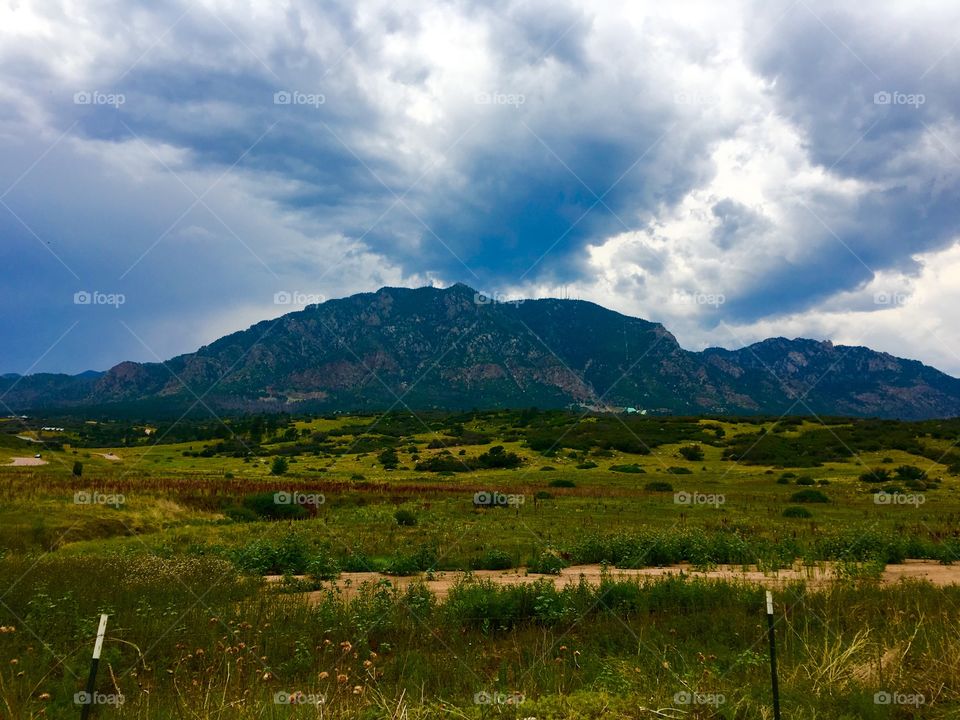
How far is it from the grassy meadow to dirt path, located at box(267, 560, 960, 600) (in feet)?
1.03

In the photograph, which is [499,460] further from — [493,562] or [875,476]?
[493,562]

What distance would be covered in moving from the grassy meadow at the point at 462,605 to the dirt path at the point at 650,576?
0.31 m

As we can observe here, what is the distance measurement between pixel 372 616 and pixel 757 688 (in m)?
7.65

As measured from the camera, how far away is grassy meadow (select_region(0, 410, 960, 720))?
26.1ft

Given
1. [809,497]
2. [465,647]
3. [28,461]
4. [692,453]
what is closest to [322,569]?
[465,647]

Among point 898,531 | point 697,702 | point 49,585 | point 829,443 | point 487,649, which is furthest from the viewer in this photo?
point 829,443

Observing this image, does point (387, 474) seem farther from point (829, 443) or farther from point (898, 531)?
point (829, 443)

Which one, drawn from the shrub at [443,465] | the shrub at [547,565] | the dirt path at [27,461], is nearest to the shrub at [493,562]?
the shrub at [547,565]

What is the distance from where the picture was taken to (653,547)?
22344mm

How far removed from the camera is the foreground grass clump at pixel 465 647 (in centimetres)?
763

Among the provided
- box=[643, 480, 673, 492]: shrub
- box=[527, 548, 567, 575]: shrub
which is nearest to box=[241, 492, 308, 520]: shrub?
box=[527, 548, 567, 575]: shrub

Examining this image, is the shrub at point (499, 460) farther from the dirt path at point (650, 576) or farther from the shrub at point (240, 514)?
the dirt path at point (650, 576)

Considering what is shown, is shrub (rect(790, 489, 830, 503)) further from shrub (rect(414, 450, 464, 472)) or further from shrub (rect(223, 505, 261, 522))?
shrub (rect(414, 450, 464, 472))

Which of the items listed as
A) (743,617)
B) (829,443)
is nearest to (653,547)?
(743,617)
